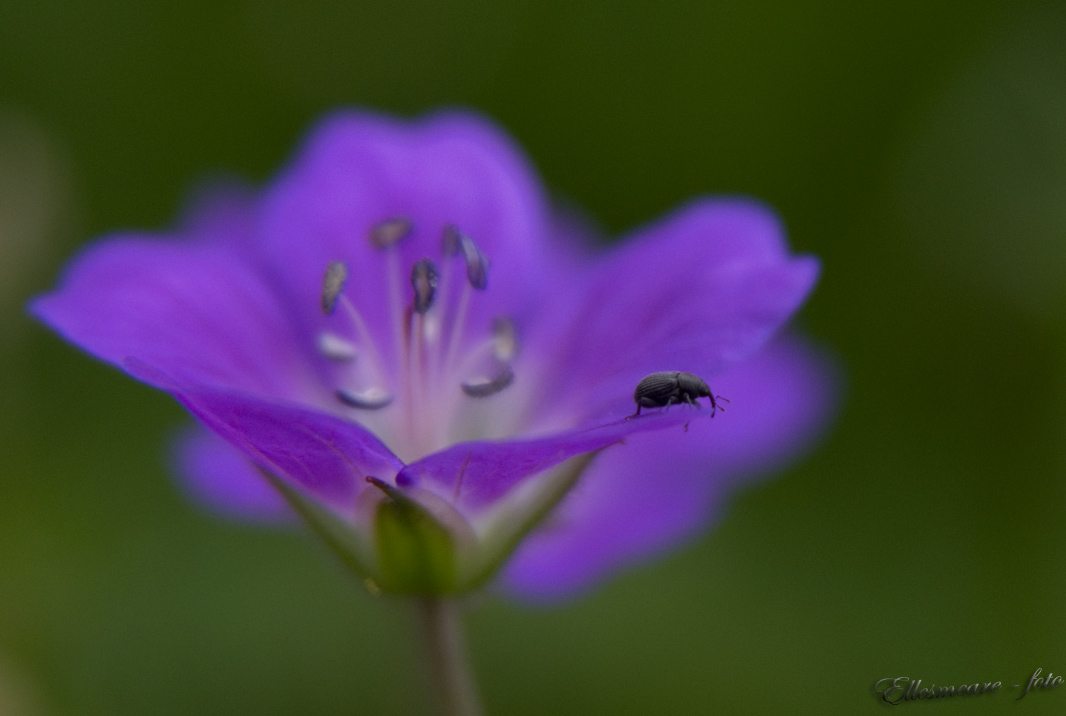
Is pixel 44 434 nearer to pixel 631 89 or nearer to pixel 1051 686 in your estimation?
pixel 631 89

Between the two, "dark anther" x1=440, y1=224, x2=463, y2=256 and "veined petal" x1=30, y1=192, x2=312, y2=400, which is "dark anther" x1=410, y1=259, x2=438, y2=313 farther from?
"veined petal" x1=30, y1=192, x2=312, y2=400

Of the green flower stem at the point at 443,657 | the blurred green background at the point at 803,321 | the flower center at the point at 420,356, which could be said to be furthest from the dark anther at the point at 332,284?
the blurred green background at the point at 803,321

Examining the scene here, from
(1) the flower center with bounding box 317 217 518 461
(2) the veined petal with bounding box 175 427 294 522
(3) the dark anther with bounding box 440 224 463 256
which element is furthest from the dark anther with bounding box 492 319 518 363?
(2) the veined petal with bounding box 175 427 294 522

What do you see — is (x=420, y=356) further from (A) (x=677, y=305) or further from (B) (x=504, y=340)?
(A) (x=677, y=305)

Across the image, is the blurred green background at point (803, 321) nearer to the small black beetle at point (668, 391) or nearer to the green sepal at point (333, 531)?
the green sepal at point (333, 531)

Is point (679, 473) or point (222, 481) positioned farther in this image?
point (679, 473)

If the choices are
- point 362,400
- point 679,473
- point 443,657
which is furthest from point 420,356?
point 679,473

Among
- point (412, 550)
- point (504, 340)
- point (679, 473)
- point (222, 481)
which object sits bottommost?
point (679, 473)
